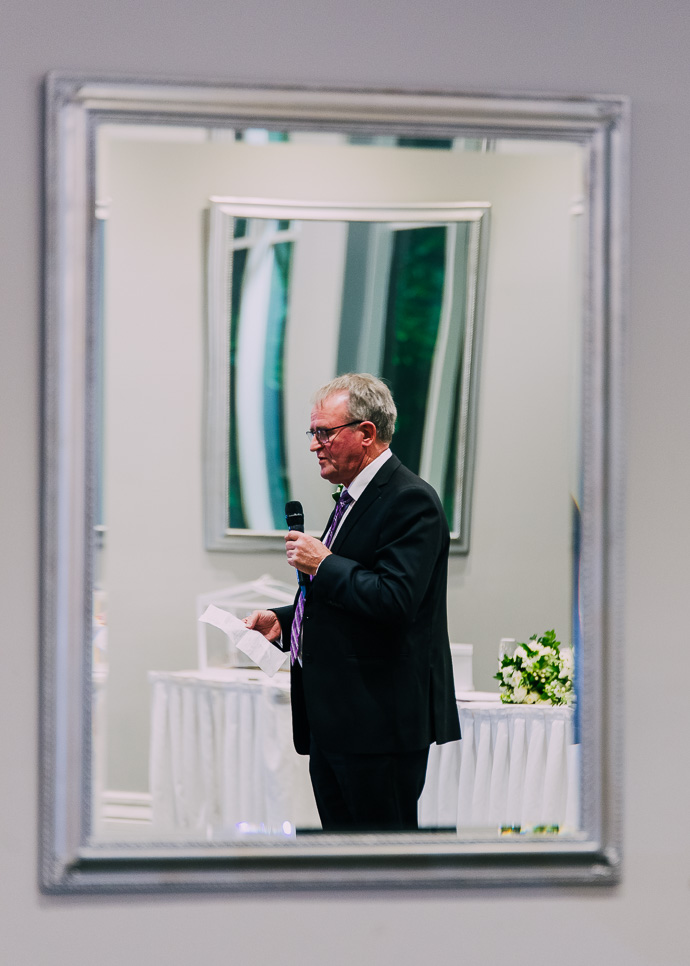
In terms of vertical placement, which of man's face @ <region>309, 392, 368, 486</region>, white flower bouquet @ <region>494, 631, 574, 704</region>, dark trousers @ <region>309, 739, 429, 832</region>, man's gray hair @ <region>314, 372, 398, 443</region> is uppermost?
man's gray hair @ <region>314, 372, 398, 443</region>

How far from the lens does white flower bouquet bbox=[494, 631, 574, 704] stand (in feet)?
4.72

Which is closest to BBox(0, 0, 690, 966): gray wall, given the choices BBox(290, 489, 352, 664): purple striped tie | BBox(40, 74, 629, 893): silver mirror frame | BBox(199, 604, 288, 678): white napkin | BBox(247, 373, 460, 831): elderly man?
BBox(40, 74, 629, 893): silver mirror frame

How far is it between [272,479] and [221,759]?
0.48 m

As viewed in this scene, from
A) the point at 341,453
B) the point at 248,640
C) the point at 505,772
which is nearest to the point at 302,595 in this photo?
the point at 248,640

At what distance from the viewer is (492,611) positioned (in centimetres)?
143

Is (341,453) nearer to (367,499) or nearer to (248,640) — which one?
(367,499)

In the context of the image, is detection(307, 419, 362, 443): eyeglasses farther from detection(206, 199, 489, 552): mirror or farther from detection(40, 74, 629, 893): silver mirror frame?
detection(40, 74, 629, 893): silver mirror frame

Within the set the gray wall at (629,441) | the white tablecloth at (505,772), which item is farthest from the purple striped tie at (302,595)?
the gray wall at (629,441)

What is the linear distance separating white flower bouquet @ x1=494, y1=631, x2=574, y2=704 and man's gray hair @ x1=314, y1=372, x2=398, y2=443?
0.45m

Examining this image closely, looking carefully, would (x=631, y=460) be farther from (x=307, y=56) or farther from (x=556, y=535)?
(x=307, y=56)

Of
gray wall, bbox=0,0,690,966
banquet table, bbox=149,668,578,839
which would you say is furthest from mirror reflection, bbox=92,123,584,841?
gray wall, bbox=0,0,690,966

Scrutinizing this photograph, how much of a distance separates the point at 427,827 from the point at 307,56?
1.31 metres

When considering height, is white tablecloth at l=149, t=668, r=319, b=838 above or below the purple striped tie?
below

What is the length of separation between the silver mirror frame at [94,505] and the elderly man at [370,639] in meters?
0.09
